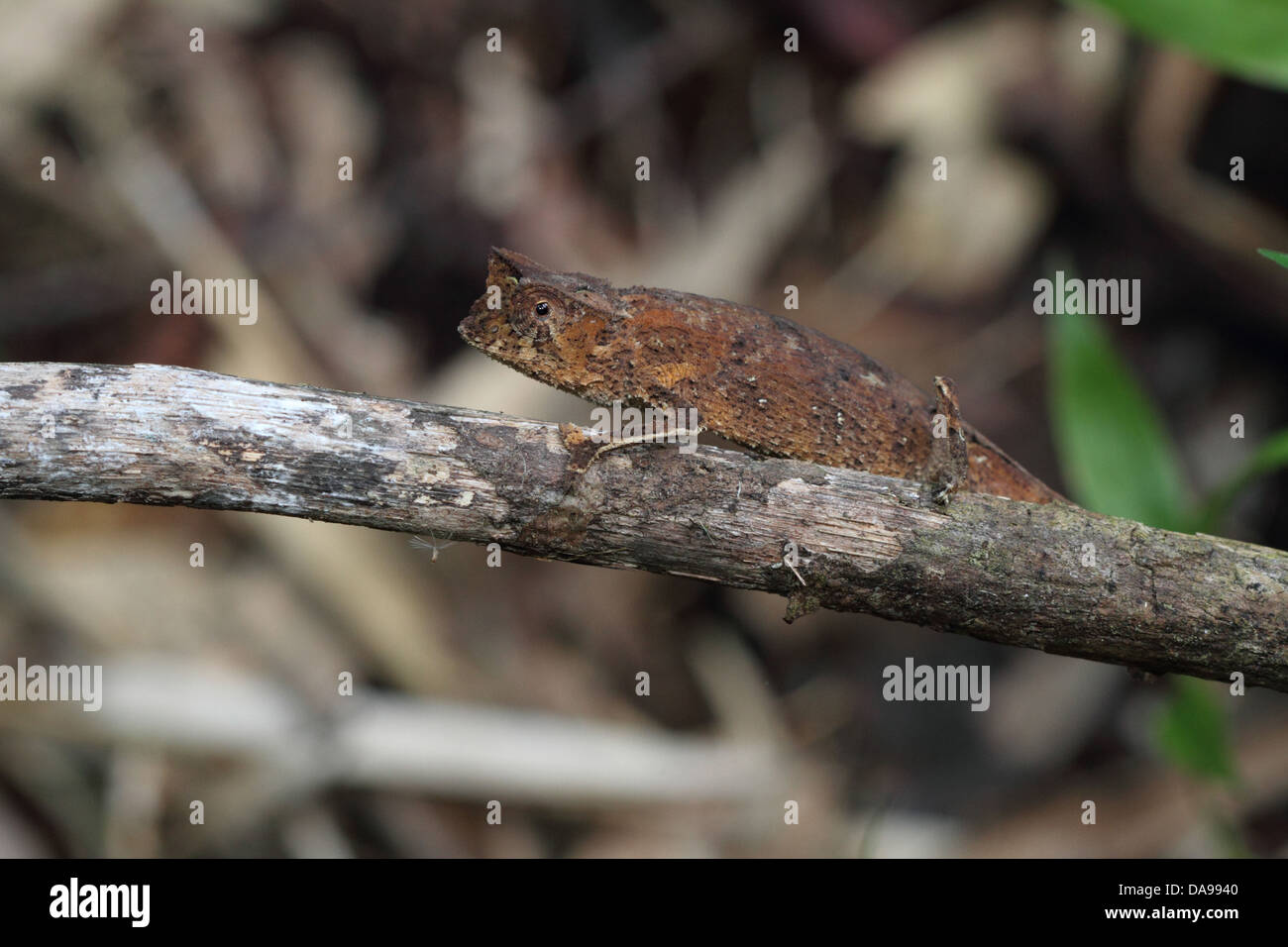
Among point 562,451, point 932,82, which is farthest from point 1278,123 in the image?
point 562,451

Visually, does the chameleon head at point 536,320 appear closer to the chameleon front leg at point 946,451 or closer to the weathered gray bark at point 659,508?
the weathered gray bark at point 659,508

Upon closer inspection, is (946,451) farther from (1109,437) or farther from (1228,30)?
(1228,30)

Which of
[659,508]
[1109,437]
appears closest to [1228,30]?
[1109,437]

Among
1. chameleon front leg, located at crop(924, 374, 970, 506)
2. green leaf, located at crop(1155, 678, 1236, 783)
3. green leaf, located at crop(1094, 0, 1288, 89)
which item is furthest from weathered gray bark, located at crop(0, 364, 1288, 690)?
green leaf, located at crop(1094, 0, 1288, 89)

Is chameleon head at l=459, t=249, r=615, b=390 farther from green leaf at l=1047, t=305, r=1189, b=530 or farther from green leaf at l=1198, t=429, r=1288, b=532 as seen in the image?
green leaf at l=1198, t=429, r=1288, b=532

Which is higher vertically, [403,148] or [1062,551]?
[403,148]
